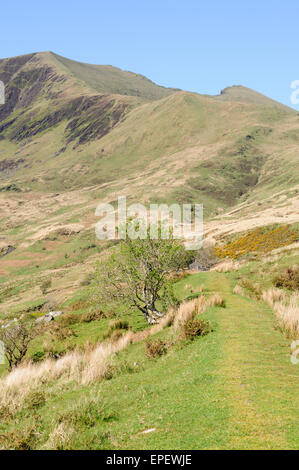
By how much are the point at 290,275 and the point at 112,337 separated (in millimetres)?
11767

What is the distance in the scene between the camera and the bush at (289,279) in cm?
1964

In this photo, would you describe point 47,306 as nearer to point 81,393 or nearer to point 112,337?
point 112,337

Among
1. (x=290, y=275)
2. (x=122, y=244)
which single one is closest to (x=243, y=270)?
(x=290, y=275)

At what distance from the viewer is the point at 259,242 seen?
41.7 meters

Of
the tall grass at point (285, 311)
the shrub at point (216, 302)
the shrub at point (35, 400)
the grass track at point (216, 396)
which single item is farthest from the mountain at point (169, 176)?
the shrub at point (35, 400)

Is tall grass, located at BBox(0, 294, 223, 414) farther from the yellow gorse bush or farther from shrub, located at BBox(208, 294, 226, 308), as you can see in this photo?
the yellow gorse bush

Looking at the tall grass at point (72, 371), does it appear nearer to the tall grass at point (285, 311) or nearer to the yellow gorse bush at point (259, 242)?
the tall grass at point (285, 311)

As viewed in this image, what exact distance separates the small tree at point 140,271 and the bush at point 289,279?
663 cm

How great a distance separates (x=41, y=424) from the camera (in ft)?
A: 24.9

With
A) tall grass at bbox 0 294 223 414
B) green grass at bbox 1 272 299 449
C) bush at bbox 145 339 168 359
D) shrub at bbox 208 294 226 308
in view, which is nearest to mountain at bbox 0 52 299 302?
shrub at bbox 208 294 226 308

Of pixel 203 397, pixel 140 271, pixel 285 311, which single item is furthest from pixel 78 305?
pixel 203 397

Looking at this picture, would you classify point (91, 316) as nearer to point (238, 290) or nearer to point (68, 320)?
point (68, 320)

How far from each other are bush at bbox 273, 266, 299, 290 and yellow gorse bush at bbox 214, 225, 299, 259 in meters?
16.3

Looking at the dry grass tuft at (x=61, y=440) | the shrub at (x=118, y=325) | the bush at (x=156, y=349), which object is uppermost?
the dry grass tuft at (x=61, y=440)
